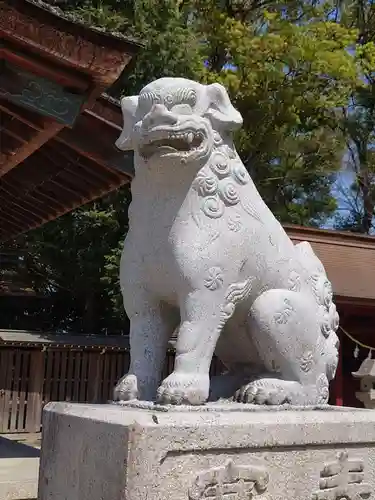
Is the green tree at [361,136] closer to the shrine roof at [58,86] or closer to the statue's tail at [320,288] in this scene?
the shrine roof at [58,86]

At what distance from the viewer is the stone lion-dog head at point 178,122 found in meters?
2.09

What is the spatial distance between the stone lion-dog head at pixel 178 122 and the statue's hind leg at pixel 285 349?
59cm

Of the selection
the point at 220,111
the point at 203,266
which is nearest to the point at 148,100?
the point at 220,111

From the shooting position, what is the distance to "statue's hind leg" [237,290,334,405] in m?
2.19

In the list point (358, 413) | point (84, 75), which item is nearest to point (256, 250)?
point (358, 413)

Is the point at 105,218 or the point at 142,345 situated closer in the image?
the point at 142,345

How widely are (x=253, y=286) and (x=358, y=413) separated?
620mm

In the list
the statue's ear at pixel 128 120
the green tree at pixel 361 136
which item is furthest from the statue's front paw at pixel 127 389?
the green tree at pixel 361 136

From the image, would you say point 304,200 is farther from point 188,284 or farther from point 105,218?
point 188,284

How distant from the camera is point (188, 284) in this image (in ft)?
6.83

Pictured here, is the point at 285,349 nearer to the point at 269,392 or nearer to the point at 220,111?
the point at 269,392

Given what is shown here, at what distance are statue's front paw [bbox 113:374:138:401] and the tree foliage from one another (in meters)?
7.08

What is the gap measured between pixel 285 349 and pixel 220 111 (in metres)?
0.91

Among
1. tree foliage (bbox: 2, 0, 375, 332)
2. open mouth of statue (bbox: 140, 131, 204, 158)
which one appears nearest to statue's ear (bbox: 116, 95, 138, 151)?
open mouth of statue (bbox: 140, 131, 204, 158)
